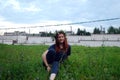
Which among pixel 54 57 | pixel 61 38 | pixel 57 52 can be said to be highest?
pixel 61 38

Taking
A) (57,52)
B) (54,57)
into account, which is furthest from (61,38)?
(54,57)

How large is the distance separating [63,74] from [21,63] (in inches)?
52.9

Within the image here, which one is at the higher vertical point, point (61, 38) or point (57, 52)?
point (61, 38)

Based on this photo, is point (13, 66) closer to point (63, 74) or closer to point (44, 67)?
point (44, 67)

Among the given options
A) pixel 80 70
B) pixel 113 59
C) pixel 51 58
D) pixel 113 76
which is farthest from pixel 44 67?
pixel 113 59

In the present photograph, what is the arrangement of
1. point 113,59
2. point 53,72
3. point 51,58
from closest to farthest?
point 53,72 → point 51,58 → point 113,59

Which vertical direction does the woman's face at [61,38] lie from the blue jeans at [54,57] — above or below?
above

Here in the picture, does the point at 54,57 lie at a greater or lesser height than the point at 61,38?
lesser

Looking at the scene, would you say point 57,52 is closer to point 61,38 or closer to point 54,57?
point 54,57

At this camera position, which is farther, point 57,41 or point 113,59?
point 113,59

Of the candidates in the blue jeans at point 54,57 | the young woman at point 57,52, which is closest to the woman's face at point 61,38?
the young woman at point 57,52

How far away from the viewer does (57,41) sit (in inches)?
357

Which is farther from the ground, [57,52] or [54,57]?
[57,52]

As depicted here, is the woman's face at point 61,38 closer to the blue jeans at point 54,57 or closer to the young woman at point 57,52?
the young woman at point 57,52
